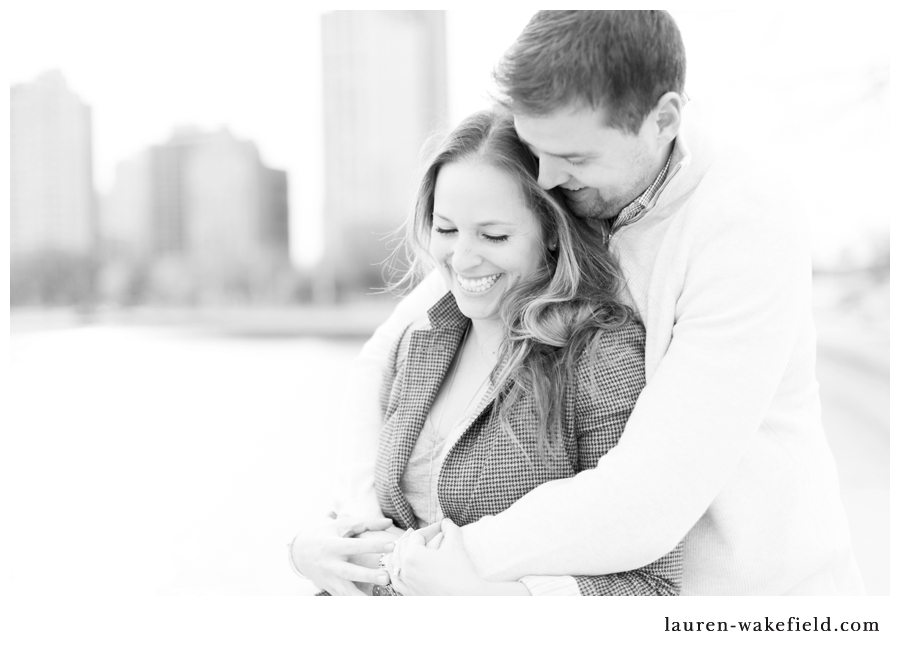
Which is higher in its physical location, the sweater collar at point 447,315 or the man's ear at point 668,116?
the man's ear at point 668,116

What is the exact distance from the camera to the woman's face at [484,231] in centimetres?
145

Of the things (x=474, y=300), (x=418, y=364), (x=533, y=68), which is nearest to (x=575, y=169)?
(x=533, y=68)

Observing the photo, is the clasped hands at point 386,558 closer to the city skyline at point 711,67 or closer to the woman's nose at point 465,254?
the woman's nose at point 465,254

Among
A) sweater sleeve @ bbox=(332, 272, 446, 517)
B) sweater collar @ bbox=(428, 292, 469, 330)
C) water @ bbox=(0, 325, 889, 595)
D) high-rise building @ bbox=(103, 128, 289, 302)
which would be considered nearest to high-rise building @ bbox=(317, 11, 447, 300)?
high-rise building @ bbox=(103, 128, 289, 302)

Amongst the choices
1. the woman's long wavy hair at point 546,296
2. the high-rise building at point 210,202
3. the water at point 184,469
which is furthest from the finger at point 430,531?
the high-rise building at point 210,202

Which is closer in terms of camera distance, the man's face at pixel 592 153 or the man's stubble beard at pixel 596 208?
the man's face at pixel 592 153

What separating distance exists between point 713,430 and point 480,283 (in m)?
0.51

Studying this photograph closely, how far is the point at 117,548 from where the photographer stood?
3.71 m

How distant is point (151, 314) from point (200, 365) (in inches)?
215

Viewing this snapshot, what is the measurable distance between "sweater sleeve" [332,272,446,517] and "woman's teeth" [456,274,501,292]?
26 centimetres

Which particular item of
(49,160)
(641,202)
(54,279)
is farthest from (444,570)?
(54,279)

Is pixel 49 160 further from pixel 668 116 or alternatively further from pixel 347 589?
pixel 668 116

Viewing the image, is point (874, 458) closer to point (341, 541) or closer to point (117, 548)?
point (117, 548)

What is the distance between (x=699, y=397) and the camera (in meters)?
1.19
